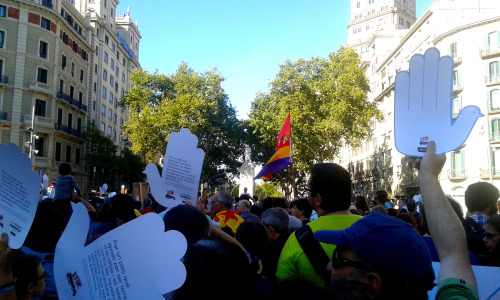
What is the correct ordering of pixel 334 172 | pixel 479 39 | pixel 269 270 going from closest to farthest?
1. pixel 334 172
2. pixel 269 270
3. pixel 479 39

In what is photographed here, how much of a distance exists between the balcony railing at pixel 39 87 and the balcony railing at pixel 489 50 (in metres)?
36.0

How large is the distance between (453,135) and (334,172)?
812 millimetres

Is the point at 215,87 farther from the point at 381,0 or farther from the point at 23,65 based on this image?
the point at 381,0

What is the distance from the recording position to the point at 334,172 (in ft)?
8.69

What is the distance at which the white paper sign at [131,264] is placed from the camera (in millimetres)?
1541

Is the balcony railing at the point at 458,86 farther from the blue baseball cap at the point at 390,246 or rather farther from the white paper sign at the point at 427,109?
the blue baseball cap at the point at 390,246

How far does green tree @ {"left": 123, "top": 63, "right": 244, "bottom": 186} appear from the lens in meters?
38.8

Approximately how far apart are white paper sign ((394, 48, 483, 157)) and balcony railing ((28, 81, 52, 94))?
132ft

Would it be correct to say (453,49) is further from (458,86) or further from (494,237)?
(494,237)

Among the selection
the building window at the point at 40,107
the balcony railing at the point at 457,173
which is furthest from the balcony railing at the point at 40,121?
the balcony railing at the point at 457,173

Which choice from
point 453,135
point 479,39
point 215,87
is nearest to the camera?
point 453,135

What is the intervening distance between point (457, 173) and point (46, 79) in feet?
117

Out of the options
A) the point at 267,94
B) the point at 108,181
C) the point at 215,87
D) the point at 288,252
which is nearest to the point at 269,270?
the point at 288,252

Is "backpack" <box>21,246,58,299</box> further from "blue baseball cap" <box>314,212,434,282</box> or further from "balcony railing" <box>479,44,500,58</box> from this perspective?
"balcony railing" <box>479,44,500,58</box>
